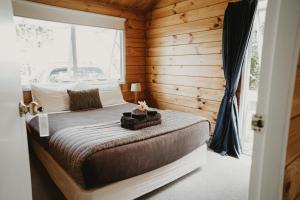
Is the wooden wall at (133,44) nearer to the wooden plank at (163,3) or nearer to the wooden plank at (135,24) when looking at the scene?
the wooden plank at (135,24)

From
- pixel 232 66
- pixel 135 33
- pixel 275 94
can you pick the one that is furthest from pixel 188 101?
pixel 275 94

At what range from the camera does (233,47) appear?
8.99 feet

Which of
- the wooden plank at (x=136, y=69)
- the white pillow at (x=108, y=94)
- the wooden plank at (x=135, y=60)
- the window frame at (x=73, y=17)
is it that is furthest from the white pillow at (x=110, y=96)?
the wooden plank at (x=135, y=60)

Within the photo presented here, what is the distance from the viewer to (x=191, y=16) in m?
3.32

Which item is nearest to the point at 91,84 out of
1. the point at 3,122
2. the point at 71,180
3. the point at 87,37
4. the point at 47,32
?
the point at 87,37

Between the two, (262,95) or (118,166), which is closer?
(262,95)

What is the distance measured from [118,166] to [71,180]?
1.48ft

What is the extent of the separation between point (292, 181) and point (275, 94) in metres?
0.39

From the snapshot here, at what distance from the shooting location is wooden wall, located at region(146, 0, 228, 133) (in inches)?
120

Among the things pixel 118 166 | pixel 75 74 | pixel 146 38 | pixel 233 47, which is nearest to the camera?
Answer: pixel 118 166

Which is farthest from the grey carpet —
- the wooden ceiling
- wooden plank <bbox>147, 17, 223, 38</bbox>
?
the wooden ceiling

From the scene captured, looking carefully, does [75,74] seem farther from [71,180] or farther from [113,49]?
[71,180]

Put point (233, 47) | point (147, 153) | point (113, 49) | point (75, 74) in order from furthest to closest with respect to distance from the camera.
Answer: point (113, 49) → point (75, 74) → point (233, 47) → point (147, 153)

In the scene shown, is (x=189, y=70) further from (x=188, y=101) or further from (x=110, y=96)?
(x=110, y=96)
